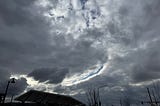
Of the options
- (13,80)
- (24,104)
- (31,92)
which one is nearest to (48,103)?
(24,104)

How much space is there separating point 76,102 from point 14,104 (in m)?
13.3

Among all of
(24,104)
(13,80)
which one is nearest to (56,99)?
(24,104)

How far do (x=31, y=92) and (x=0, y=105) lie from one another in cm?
652

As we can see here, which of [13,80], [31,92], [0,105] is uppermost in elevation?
[13,80]

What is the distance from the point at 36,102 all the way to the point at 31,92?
7120 mm

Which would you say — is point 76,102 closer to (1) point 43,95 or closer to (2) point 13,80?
(1) point 43,95

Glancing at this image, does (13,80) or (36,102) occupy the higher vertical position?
(13,80)

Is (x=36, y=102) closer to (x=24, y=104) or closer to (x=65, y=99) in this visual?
(x=24, y=104)

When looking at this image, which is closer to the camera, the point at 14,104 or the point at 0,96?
the point at 0,96

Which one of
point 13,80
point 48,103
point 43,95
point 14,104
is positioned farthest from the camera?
point 48,103

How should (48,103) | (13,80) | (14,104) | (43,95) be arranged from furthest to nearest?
1. (48,103)
2. (14,104)
3. (43,95)
4. (13,80)

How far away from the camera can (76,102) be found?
36406 mm

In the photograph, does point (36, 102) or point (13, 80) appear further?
point (36, 102)

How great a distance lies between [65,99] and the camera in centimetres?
→ 3559
